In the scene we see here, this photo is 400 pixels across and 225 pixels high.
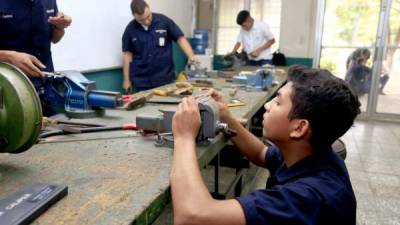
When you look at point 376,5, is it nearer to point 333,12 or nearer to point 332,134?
point 333,12

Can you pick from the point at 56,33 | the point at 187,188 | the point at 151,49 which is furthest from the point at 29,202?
the point at 151,49

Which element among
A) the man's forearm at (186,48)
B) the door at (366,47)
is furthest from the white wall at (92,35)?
the door at (366,47)

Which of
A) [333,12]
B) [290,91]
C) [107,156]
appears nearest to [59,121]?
[107,156]

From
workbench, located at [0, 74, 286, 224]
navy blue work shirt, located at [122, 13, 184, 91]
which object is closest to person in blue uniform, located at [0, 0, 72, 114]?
workbench, located at [0, 74, 286, 224]

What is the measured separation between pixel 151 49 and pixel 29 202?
2888 mm

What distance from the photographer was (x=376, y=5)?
504 centimetres

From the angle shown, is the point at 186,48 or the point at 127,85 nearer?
the point at 186,48

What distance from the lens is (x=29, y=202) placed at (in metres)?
0.69

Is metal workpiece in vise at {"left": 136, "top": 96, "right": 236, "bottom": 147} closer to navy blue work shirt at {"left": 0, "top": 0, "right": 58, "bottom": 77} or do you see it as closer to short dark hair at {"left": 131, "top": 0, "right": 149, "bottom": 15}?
navy blue work shirt at {"left": 0, "top": 0, "right": 58, "bottom": 77}

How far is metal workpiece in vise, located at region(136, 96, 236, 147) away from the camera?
1.07 metres

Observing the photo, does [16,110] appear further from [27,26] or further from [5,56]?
[27,26]

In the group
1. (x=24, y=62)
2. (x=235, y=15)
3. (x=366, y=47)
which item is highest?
(x=235, y=15)

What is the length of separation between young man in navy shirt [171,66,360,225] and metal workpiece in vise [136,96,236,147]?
0.18 feet

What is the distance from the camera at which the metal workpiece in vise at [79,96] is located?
1510 millimetres
